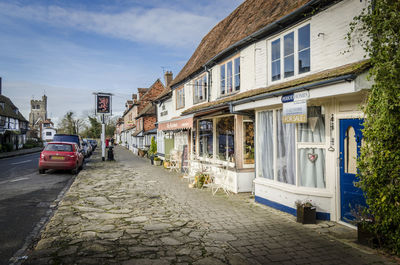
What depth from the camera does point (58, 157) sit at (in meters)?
14.6

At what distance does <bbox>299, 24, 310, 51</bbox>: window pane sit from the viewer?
6.89 meters

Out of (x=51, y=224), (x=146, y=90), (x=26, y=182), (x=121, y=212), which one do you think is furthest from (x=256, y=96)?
(x=146, y=90)

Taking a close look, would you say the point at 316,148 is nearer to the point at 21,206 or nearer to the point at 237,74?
the point at 237,74

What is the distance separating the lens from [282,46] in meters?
7.69

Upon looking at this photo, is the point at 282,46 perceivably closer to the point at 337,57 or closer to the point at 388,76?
the point at 337,57

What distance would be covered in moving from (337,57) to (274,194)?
12.2ft

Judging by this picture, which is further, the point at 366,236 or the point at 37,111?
the point at 37,111

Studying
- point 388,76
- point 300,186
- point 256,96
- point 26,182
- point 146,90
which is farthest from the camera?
point 146,90

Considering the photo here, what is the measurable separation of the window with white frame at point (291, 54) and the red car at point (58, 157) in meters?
11.6

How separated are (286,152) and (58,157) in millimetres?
12129

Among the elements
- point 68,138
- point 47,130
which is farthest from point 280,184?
point 47,130

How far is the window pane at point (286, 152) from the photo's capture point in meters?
7.02

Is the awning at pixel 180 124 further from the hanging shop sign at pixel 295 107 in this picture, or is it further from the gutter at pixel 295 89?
the hanging shop sign at pixel 295 107

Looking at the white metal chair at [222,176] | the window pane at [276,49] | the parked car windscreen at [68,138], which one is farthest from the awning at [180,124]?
the parked car windscreen at [68,138]
